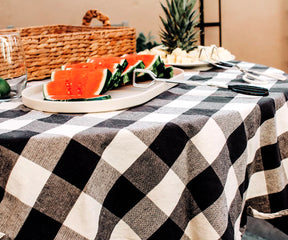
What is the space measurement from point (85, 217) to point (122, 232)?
78 mm

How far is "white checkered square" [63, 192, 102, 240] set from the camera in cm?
63

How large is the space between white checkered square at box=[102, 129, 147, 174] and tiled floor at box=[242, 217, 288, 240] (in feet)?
3.77

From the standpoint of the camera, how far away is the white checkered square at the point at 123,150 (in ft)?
2.04

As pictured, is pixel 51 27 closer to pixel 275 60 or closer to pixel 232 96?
pixel 232 96

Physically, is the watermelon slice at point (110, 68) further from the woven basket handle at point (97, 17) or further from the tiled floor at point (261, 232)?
the tiled floor at point (261, 232)

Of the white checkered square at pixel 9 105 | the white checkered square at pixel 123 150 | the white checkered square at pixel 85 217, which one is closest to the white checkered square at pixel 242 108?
the white checkered square at pixel 123 150

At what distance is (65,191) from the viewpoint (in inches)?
24.7

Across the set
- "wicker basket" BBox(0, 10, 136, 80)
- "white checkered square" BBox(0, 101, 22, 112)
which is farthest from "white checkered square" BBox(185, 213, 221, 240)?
"wicker basket" BBox(0, 10, 136, 80)

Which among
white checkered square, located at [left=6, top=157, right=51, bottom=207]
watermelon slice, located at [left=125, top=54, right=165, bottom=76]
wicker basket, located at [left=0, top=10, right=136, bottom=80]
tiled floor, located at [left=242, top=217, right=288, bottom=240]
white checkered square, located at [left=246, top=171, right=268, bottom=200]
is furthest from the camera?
tiled floor, located at [left=242, top=217, right=288, bottom=240]

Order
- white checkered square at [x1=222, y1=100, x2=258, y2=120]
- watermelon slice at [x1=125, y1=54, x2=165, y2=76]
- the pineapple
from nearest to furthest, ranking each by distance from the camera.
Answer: white checkered square at [x1=222, y1=100, x2=258, y2=120] < watermelon slice at [x1=125, y1=54, x2=165, y2=76] < the pineapple

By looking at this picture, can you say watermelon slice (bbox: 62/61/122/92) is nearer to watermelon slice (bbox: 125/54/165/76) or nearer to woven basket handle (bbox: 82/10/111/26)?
watermelon slice (bbox: 125/54/165/76)

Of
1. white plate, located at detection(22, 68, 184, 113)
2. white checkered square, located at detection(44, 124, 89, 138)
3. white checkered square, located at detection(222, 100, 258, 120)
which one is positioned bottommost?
white checkered square, located at detection(222, 100, 258, 120)

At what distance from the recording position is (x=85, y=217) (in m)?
0.63

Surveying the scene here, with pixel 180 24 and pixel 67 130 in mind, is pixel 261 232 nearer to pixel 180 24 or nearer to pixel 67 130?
pixel 180 24
